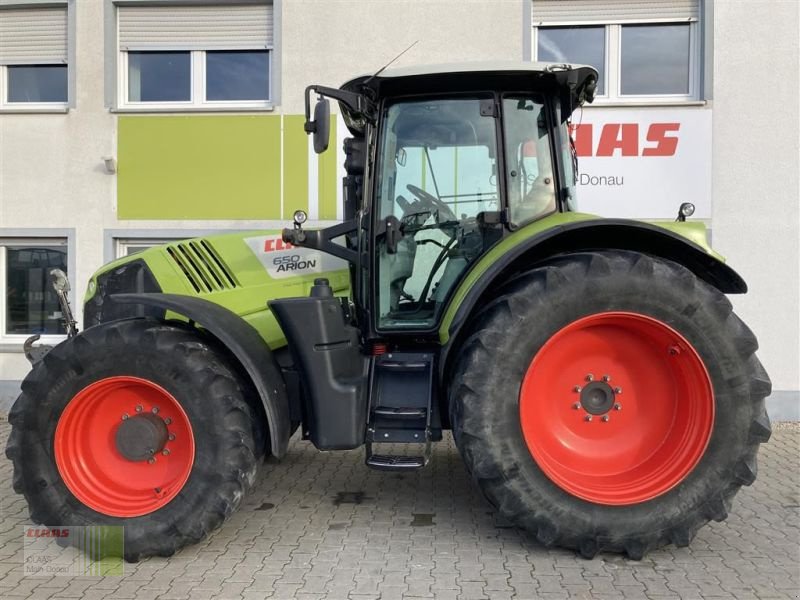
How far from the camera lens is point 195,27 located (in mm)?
6262

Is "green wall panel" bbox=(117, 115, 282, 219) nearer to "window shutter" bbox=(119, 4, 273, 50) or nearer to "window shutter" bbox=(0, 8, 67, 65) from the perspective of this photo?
"window shutter" bbox=(119, 4, 273, 50)

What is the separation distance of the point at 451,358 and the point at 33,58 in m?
6.08

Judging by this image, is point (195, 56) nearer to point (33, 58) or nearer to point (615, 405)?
point (33, 58)

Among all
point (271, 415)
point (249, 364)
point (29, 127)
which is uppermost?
point (29, 127)

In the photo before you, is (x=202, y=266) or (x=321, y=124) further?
(x=202, y=266)

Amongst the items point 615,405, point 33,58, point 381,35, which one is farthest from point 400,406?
point 33,58

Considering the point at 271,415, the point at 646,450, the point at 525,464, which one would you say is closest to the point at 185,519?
the point at 271,415

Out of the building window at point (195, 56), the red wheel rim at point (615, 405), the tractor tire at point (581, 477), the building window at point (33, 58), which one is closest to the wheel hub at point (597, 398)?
the red wheel rim at point (615, 405)

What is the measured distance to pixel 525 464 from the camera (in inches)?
107

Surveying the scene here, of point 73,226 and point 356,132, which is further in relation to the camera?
point 73,226

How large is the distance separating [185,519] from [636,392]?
222cm

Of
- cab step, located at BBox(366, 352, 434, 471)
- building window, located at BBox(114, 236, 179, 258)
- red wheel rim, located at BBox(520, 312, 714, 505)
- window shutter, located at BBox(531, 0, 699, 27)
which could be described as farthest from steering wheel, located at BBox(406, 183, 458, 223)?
building window, located at BBox(114, 236, 179, 258)

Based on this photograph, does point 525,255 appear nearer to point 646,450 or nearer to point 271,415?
point 646,450

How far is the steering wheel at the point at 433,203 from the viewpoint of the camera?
3184 millimetres
